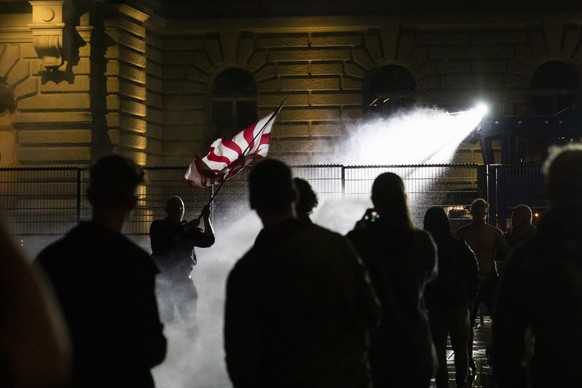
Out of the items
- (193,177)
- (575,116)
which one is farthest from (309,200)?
(575,116)

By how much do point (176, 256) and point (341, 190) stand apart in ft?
16.9

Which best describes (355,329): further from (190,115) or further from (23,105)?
(190,115)

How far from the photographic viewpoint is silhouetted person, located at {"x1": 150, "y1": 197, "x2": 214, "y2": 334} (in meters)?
12.4

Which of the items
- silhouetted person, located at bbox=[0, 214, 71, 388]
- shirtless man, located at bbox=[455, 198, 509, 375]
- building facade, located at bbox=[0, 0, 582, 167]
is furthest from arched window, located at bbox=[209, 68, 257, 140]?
silhouetted person, located at bbox=[0, 214, 71, 388]

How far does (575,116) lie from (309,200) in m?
13.5

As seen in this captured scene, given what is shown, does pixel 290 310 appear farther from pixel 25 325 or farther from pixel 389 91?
pixel 389 91

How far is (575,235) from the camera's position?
3.85 meters

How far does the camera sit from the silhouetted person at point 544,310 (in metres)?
3.76

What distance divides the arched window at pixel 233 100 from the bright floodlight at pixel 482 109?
5.67 m

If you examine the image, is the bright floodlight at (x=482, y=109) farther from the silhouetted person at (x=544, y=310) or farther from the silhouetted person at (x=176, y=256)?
the silhouetted person at (x=544, y=310)

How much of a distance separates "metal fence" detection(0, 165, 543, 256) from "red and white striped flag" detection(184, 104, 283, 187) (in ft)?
6.07

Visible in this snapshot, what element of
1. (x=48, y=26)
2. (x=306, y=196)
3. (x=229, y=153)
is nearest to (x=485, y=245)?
(x=229, y=153)

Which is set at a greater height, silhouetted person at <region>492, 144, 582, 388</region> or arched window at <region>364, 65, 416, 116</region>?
arched window at <region>364, 65, 416, 116</region>

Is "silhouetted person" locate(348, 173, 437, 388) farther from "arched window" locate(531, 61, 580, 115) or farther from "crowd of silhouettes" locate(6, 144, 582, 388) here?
"arched window" locate(531, 61, 580, 115)
